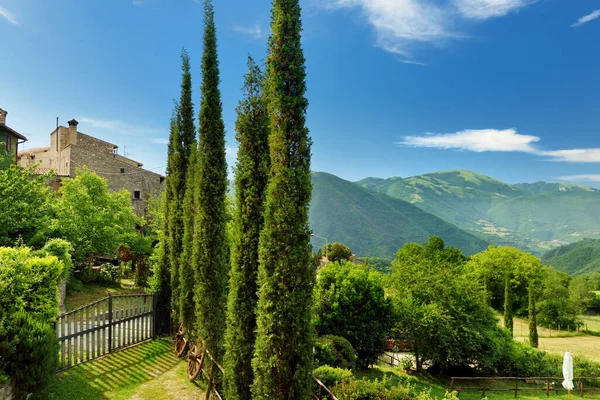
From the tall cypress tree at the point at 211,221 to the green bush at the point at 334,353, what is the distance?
3413mm

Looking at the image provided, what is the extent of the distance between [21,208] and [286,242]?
15.1 meters

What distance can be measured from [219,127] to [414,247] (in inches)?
1491

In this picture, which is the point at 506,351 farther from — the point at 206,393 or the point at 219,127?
the point at 219,127

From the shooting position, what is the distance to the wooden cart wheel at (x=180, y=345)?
10950mm

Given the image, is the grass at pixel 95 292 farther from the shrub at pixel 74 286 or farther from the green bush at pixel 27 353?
the green bush at pixel 27 353

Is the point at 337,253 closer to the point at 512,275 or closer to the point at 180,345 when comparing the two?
the point at 512,275

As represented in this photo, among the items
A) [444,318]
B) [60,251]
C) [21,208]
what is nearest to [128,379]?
[60,251]

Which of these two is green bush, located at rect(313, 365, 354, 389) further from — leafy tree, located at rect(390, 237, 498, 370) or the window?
the window

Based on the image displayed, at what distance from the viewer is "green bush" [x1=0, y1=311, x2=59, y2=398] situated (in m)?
6.11

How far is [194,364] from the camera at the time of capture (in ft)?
31.9

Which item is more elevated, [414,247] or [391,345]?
[414,247]

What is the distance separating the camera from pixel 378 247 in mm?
190250

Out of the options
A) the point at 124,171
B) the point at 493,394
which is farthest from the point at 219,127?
the point at 124,171

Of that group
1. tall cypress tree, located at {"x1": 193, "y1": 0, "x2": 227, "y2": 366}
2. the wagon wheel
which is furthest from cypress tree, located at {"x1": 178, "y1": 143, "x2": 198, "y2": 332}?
tall cypress tree, located at {"x1": 193, "y1": 0, "x2": 227, "y2": 366}
